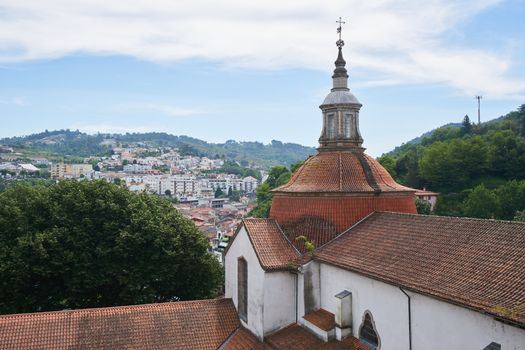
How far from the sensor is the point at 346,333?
15.6 meters

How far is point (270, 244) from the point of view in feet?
61.7

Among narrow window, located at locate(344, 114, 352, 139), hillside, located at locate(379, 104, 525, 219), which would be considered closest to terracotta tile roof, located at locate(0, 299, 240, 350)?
narrow window, located at locate(344, 114, 352, 139)

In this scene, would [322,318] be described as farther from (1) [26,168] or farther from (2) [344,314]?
(1) [26,168]

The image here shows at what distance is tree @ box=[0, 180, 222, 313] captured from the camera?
848 inches

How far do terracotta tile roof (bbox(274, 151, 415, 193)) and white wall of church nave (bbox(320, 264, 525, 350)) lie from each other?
14.0 feet

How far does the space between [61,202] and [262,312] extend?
12547 mm

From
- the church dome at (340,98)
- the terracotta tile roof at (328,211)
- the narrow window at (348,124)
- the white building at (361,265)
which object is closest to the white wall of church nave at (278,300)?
the white building at (361,265)

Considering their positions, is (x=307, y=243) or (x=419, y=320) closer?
(x=419, y=320)

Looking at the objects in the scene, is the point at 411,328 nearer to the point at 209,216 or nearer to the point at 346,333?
the point at 346,333

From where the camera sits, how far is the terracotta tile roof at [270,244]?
702 inches

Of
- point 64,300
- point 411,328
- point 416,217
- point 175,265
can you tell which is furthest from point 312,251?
point 64,300

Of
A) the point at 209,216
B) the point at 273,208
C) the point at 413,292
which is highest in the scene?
the point at 273,208

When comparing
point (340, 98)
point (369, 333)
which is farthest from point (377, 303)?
point (340, 98)

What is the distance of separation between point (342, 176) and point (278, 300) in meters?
6.09
